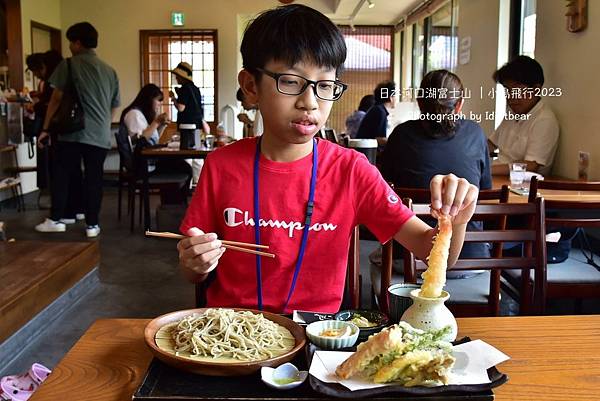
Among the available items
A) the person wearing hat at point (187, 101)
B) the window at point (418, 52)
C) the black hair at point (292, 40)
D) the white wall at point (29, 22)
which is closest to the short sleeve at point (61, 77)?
the person wearing hat at point (187, 101)

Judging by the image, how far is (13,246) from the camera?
3.96 metres

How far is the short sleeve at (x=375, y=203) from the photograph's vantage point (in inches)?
57.9

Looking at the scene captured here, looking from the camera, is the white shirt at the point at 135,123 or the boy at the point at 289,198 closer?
the boy at the point at 289,198

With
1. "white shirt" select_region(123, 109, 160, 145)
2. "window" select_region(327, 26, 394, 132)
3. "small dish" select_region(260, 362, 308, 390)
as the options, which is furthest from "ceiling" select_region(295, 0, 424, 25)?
"small dish" select_region(260, 362, 308, 390)

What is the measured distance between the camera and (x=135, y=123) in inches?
253

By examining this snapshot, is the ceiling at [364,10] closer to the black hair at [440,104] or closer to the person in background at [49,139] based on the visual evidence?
the person in background at [49,139]

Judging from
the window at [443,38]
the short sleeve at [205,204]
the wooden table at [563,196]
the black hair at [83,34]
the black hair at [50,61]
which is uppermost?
the window at [443,38]

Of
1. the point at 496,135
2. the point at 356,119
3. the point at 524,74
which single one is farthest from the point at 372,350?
the point at 356,119

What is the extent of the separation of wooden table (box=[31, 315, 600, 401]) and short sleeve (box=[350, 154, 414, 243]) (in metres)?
0.30

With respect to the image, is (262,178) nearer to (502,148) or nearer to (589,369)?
(589,369)

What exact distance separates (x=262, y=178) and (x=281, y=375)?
0.60m

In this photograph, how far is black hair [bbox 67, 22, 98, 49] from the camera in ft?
16.9

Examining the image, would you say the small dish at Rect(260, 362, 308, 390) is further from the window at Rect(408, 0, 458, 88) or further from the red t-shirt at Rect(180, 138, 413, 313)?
the window at Rect(408, 0, 458, 88)

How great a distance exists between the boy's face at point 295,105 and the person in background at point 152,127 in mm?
4631
